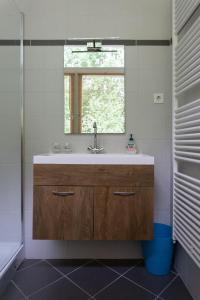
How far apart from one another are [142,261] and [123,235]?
548mm

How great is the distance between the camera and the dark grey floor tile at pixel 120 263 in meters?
1.73

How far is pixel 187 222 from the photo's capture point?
1.40m

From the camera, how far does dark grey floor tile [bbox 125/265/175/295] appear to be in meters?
1.52

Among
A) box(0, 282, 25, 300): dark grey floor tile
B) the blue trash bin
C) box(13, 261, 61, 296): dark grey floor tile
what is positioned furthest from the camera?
the blue trash bin

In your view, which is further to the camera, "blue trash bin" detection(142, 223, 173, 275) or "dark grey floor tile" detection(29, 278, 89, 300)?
"blue trash bin" detection(142, 223, 173, 275)

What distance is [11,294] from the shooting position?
1437 millimetres

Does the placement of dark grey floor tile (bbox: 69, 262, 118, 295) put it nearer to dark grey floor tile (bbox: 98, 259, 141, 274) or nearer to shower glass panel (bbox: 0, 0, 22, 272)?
dark grey floor tile (bbox: 98, 259, 141, 274)

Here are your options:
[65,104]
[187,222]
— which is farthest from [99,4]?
[187,222]

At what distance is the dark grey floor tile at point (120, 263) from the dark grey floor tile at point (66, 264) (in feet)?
0.58

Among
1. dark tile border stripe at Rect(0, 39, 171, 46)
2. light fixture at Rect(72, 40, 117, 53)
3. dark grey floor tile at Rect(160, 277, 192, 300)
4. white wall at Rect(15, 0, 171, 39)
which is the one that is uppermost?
white wall at Rect(15, 0, 171, 39)

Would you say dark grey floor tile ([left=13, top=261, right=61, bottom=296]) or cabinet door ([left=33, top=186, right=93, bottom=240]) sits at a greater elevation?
cabinet door ([left=33, top=186, right=93, bottom=240])

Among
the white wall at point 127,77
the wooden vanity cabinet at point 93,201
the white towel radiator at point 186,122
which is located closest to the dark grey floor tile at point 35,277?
the white wall at point 127,77

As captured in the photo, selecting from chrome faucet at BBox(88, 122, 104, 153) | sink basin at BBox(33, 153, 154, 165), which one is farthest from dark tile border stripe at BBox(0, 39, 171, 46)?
sink basin at BBox(33, 153, 154, 165)

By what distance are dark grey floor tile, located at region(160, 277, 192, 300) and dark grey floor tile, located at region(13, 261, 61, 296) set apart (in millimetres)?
773
